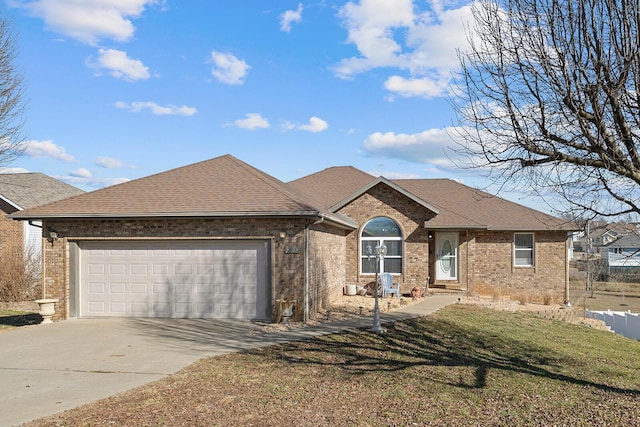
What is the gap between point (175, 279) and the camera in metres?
15.3

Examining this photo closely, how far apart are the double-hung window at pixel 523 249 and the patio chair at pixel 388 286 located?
6189 millimetres

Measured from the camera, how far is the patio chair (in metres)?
20.4

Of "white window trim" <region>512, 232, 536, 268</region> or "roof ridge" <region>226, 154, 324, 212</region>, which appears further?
"white window trim" <region>512, 232, 536, 268</region>

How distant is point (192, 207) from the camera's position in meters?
15.0

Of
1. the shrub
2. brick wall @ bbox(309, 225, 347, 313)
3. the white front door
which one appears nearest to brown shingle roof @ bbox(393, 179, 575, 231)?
the white front door

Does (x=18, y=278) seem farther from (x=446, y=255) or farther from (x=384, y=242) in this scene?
(x=446, y=255)

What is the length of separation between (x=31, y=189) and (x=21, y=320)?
1321cm

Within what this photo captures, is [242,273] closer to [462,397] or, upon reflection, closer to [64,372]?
[64,372]

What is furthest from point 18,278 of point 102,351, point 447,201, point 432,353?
point 447,201

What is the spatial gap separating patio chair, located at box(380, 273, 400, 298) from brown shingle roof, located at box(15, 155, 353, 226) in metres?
4.29

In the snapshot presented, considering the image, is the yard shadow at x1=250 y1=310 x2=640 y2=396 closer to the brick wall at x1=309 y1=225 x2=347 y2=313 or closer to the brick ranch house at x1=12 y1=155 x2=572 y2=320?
the brick wall at x1=309 y1=225 x2=347 y2=313

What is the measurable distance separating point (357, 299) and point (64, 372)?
11670 millimetres

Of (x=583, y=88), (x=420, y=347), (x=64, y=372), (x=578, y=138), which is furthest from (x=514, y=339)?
(x=64, y=372)

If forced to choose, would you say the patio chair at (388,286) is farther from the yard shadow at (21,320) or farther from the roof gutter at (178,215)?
the yard shadow at (21,320)
